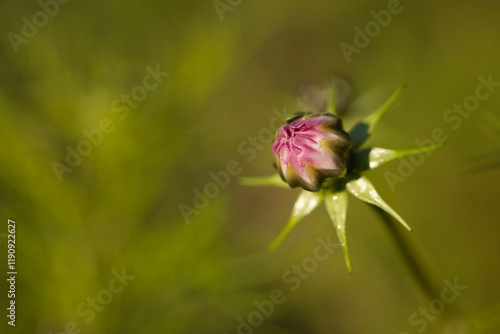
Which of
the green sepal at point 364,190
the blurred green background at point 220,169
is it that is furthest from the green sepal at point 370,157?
the blurred green background at point 220,169

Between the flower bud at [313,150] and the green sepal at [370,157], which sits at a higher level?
the green sepal at [370,157]

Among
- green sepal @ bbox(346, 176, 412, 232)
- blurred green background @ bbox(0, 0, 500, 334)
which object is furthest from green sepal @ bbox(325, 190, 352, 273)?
blurred green background @ bbox(0, 0, 500, 334)

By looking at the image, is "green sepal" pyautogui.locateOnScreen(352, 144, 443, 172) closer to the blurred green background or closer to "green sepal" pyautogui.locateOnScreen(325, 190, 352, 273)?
"green sepal" pyautogui.locateOnScreen(325, 190, 352, 273)

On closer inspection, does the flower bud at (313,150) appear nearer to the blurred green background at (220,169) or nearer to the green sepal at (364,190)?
the green sepal at (364,190)

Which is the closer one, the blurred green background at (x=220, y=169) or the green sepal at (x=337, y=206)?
the green sepal at (x=337, y=206)

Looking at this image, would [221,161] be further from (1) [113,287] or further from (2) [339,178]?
(2) [339,178]

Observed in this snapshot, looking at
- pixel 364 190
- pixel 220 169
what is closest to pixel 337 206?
pixel 364 190
